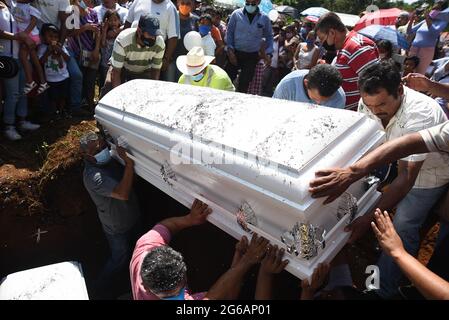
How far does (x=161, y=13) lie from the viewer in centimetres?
411

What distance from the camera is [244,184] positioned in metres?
1.68

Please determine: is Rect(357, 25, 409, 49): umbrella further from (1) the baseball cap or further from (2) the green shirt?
(1) the baseball cap

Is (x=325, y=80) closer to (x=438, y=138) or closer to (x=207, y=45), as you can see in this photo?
(x=438, y=138)

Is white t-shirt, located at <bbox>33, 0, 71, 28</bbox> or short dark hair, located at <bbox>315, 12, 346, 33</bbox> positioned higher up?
short dark hair, located at <bbox>315, 12, 346, 33</bbox>

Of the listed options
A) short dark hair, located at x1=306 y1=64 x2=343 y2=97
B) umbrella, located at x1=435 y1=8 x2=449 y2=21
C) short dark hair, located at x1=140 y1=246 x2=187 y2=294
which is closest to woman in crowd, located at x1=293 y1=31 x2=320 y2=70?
umbrella, located at x1=435 y1=8 x2=449 y2=21

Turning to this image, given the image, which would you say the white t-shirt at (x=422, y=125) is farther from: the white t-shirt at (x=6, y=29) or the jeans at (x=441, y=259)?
the white t-shirt at (x=6, y=29)

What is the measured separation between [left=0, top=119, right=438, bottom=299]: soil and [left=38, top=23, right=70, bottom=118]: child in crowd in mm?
358

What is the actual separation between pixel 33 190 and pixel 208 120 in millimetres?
2401

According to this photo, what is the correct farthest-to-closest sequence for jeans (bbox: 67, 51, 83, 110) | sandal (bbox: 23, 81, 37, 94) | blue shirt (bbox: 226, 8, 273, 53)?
blue shirt (bbox: 226, 8, 273, 53) < jeans (bbox: 67, 51, 83, 110) < sandal (bbox: 23, 81, 37, 94)

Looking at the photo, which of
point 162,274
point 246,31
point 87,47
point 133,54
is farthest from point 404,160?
point 87,47

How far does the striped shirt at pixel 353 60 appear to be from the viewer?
3.23m

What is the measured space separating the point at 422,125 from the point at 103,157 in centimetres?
236

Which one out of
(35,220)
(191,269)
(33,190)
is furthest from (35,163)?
(191,269)

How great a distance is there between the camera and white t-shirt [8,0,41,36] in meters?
3.38
